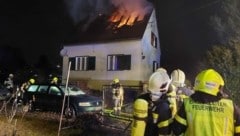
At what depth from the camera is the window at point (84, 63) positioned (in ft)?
112

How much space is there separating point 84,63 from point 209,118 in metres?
30.5

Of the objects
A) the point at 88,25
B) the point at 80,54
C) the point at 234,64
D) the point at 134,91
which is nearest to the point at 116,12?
the point at 88,25

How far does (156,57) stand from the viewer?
35.4 metres

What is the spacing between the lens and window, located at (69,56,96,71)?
34.1 m

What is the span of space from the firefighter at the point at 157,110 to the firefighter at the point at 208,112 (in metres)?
0.27

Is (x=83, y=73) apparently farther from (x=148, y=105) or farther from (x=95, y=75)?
(x=148, y=105)

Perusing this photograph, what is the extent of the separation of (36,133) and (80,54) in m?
23.3

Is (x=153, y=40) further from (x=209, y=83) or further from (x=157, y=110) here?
(x=209, y=83)

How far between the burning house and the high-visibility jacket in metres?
25.9

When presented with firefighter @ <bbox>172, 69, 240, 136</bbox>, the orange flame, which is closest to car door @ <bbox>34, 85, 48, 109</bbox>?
firefighter @ <bbox>172, 69, 240, 136</bbox>

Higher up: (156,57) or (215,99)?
(156,57)

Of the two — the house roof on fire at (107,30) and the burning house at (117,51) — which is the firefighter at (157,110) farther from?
the house roof on fire at (107,30)

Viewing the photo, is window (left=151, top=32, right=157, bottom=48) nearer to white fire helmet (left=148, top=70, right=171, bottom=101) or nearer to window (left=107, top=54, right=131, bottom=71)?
window (left=107, top=54, right=131, bottom=71)

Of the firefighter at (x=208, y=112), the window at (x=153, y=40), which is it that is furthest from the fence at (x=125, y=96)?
the window at (x=153, y=40)
